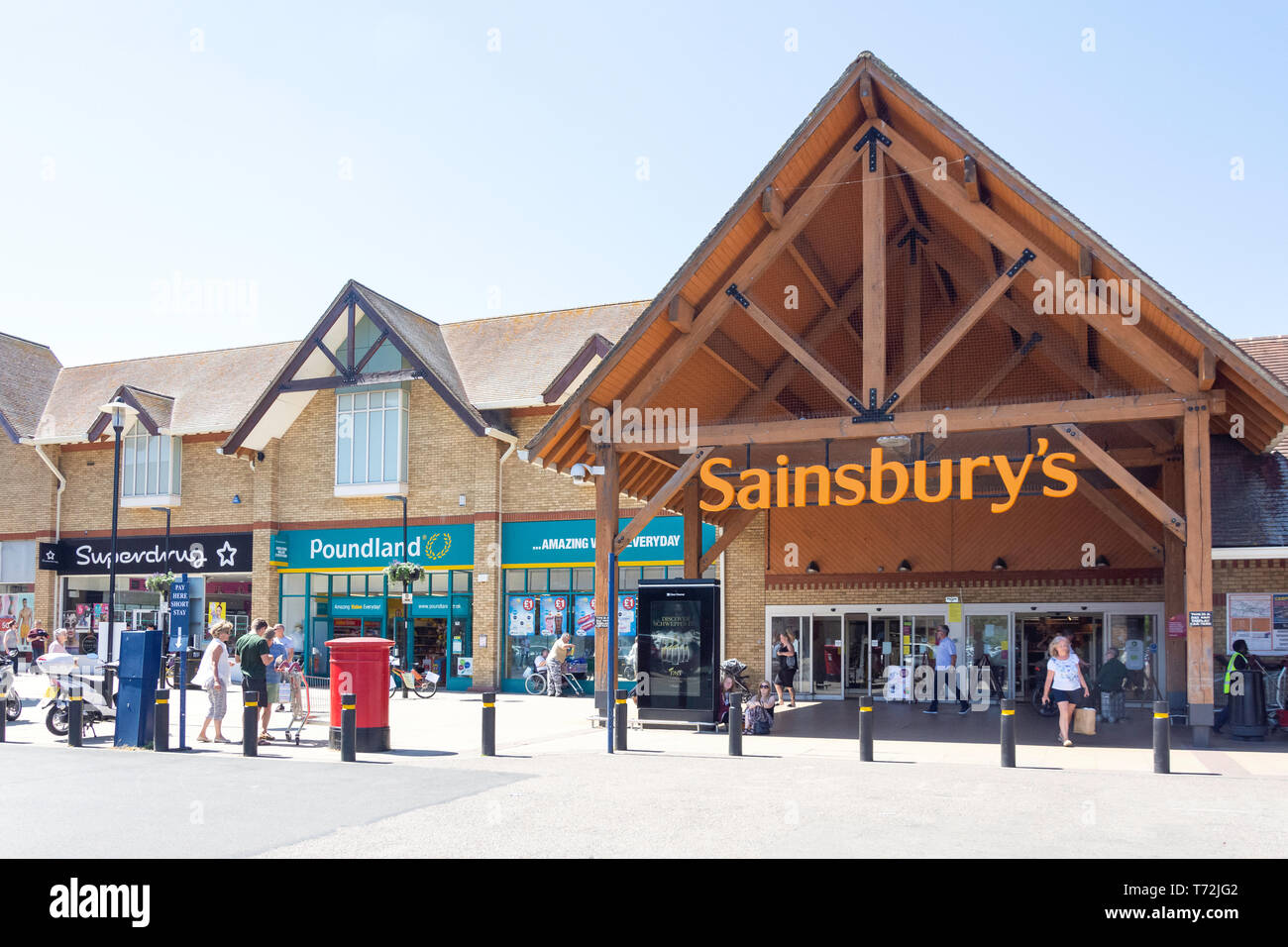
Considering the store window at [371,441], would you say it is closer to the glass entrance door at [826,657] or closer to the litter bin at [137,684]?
the glass entrance door at [826,657]

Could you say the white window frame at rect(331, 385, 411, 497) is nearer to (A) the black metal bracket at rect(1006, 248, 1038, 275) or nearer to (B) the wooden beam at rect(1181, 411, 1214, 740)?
(A) the black metal bracket at rect(1006, 248, 1038, 275)

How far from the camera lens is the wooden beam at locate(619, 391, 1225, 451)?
14.9 metres

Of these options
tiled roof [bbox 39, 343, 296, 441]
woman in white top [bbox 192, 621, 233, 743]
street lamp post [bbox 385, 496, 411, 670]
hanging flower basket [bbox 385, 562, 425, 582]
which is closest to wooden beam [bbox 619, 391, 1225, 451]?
woman in white top [bbox 192, 621, 233, 743]

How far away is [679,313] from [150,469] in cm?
2205

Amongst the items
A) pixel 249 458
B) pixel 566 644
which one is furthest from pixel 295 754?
pixel 249 458

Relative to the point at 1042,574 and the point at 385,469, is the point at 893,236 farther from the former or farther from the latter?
the point at 385,469

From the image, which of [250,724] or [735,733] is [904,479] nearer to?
[735,733]

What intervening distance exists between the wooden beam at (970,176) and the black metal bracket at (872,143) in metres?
1.33

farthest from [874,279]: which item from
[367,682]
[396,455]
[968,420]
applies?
[396,455]

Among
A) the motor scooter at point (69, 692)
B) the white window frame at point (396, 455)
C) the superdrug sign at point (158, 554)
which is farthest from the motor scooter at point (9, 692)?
the superdrug sign at point (158, 554)

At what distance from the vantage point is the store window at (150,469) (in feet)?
108

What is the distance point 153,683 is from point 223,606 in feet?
61.8

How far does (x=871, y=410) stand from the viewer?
53.4ft

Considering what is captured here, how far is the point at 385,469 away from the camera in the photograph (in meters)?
29.5
